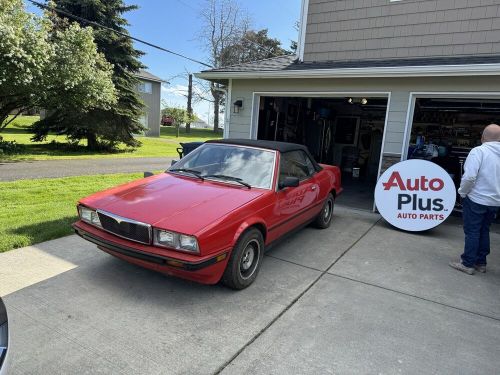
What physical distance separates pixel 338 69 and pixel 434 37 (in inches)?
82.0

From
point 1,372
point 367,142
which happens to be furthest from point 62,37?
point 1,372

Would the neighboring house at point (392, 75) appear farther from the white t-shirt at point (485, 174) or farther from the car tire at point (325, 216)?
the white t-shirt at point (485, 174)

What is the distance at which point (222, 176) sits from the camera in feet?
13.1

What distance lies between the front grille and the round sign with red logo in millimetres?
4411

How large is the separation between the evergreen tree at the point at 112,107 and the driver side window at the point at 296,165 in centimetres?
1293

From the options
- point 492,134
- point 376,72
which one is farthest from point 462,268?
point 376,72

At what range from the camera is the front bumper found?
2.87 metres

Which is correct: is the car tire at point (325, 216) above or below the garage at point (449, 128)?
below

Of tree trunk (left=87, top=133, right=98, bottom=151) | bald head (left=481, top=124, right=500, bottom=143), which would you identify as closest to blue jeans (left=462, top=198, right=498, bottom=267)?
bald head (left=481, top=124, right=500, bottom=143)

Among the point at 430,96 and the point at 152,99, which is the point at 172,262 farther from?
the point at 152,99

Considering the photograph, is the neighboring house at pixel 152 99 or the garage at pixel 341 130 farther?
the neighboring house at pixel 152 99

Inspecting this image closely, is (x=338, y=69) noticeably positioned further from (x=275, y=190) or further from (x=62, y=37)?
(x=62, y=37)

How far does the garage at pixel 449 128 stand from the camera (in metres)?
8.16

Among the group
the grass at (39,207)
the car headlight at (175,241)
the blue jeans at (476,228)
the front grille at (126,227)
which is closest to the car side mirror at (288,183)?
the car headlight at (175,241)
